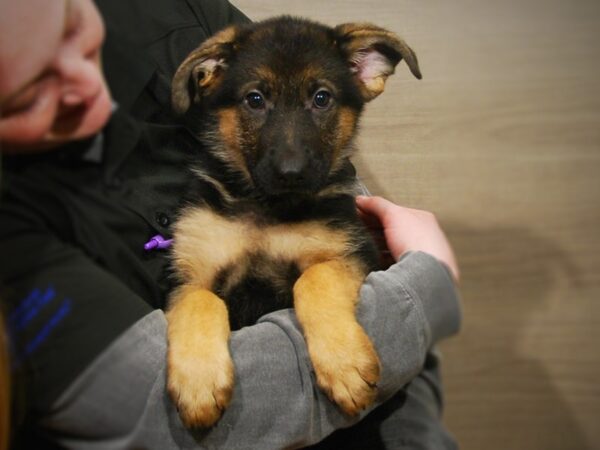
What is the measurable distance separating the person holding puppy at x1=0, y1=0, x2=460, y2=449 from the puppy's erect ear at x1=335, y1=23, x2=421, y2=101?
48cm

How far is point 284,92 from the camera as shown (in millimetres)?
1649

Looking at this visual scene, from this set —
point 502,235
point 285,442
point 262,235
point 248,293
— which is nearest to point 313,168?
point 262,235

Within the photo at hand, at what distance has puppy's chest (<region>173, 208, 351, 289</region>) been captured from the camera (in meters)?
1.49

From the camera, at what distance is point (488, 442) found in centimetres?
139

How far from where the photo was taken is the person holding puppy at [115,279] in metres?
0.70

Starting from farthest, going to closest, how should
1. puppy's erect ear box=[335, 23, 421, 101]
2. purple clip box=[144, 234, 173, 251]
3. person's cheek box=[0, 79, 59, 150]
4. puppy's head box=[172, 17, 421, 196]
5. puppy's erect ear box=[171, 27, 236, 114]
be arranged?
puppy's head box=[172, 17, 421, 196], puppy's erect ear box=[335, 23, 421, 101], puppy's erect ear box=[171, 27, 236, 114], purple clip box=[144, 234, 173, 251], person's cheek box=[0, 79, 59, 150]

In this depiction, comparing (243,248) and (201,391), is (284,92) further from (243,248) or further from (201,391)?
(201,391)

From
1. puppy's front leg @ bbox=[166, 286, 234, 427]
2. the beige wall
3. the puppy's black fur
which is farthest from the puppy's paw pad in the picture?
the beige wall

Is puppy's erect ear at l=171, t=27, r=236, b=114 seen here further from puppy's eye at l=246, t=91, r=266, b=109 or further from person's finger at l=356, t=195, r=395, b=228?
person's finger at l=356, t=195, r=395, b=228

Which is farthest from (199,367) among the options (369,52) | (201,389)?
(369,52)

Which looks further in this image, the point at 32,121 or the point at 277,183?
the point at 277,183

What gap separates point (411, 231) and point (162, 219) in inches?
23.1

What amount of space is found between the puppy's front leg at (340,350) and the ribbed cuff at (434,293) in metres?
0.13

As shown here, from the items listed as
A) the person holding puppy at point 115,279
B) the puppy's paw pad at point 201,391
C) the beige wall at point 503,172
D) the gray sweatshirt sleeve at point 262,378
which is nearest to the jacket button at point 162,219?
the person holding puppy at point 115,279
